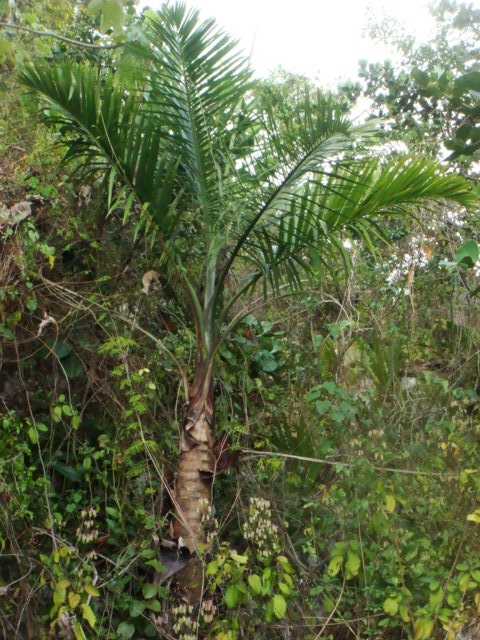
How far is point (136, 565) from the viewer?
405 cm

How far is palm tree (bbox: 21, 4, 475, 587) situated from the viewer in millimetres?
3926

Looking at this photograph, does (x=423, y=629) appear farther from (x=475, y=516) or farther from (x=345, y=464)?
(x=345, y=464)

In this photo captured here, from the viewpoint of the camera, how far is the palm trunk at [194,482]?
12.8 ft

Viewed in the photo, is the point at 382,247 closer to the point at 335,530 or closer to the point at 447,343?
the point at 447,343

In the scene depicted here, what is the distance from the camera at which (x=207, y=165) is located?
13.6ft

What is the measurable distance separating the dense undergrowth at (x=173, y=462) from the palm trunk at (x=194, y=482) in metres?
0.09

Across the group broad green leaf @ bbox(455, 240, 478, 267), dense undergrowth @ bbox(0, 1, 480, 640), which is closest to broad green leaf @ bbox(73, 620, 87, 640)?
dense undergrowth @ bbox(0, 1, 480, 640)

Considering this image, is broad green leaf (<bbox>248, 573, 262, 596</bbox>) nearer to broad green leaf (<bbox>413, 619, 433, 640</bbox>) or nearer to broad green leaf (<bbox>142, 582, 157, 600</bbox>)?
broad green leaf (<bbox>142, 582, 157, 600</bbox>)

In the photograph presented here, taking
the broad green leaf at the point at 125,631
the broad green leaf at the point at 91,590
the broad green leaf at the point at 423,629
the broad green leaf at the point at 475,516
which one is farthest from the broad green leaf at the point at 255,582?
the broad green leaf at the point at 475,516

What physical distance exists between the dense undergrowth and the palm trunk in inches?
3.5

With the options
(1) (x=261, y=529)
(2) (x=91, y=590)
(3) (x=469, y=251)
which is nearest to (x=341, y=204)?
(3) (x=469, y=251)

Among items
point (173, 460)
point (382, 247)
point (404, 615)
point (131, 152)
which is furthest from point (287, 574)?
point (382, 247)

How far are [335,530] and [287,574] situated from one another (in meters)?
0.65

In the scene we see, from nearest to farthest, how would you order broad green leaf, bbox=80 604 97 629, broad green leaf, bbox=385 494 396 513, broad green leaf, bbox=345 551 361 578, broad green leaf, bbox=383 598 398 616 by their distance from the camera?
broad green leaf, bbox=80 604 97 629, broad green leaf, bbox=383 598 398 616, broad green leaf, bbox=345 551 361 578, broad green leaf, bbox=385 494 396 513
